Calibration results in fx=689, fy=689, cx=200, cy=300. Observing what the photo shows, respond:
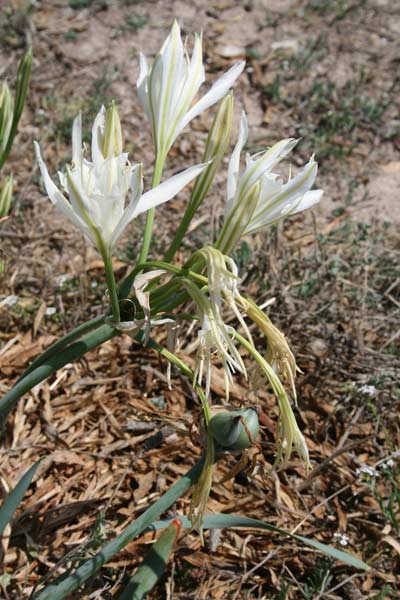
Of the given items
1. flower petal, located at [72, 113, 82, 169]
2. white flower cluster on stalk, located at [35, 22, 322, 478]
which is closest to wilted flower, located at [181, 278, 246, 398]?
white flower cluster on stalk, located at [35, 22, 322, 478]

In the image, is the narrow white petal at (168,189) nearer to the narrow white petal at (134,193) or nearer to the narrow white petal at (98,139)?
the narrow white petal at (134,193)

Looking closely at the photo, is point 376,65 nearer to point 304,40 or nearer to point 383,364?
point 304,40

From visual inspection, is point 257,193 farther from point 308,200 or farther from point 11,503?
point 11,503

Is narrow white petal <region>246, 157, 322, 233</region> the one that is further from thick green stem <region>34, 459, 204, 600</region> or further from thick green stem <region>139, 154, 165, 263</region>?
thick green stem <region>34, 459, 204, 600</region>

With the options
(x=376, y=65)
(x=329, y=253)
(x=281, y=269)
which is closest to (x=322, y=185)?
(x=329, y=253)

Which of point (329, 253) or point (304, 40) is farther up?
point (304, 40)

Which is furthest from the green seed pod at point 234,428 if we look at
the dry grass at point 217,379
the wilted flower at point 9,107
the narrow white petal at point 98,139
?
the wilted flower at point 9,107

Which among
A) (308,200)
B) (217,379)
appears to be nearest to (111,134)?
(308,200)
